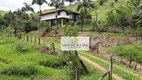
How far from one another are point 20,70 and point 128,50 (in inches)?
722

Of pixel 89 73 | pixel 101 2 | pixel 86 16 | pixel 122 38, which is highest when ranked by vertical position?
pixel 101 2

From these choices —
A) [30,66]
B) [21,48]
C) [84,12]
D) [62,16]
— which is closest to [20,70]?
[30,66]

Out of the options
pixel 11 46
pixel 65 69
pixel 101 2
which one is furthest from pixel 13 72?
pixel 101 2

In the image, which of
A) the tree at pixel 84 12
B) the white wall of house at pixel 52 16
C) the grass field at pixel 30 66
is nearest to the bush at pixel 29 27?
the white wall of house at pixel 52 16

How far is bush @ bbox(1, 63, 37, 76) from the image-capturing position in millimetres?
25266

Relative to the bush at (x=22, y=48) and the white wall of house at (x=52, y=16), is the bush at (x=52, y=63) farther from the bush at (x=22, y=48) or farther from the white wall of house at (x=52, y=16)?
the white wall of house at (x=52, y=16)

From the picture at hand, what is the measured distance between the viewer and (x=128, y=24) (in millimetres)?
51719

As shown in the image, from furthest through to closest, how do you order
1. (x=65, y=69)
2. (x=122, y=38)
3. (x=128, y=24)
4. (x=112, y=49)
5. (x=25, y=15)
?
(x=25, y=15) < (x=128, y=24) < (x=122, y=38) < (x=112, y=49) < (x=65, y=69)

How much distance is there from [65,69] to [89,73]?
2.80 m

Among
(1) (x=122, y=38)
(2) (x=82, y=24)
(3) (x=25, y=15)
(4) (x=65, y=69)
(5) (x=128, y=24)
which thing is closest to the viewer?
(4) (x=65, y=69)

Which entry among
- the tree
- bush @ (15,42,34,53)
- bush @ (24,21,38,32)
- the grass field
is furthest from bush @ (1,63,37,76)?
bush @ (24,21,38,32)

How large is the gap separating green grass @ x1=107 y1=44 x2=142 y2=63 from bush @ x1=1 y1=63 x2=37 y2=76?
15614 mm

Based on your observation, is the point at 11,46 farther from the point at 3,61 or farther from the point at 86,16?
the point at 86,16

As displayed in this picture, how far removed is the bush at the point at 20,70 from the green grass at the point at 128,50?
1561 cm
